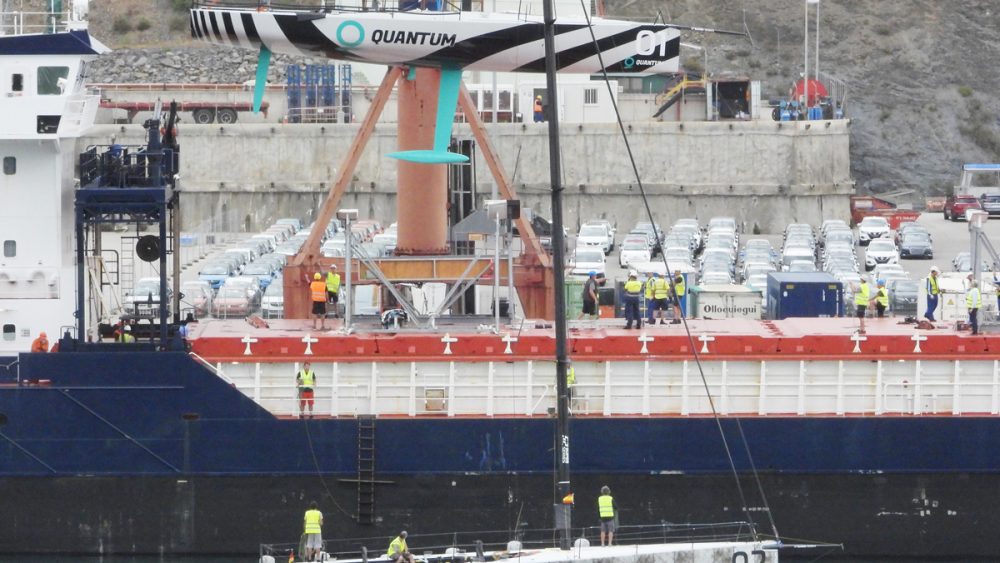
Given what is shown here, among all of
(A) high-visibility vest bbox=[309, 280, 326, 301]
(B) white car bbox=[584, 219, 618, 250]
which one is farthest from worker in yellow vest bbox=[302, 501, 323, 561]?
(B) white car bbox=[584, 219, 618, 250]

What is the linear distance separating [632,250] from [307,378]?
38.0 metres

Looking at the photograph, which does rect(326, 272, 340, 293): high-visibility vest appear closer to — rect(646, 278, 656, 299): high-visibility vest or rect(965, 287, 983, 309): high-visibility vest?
rect(646, 278, 656, 299): high-visibility vest

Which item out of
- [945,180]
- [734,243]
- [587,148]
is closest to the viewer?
[734,243]

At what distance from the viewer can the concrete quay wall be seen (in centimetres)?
8469

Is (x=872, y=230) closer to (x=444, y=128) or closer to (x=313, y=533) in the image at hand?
(x=444, y=128)

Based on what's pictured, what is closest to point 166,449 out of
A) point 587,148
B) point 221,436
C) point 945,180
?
point 221,436

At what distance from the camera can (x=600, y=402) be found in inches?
1400

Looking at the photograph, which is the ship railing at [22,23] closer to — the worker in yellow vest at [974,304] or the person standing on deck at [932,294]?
the worker in yellow vest at [974,304]

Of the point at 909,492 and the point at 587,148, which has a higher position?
the point at 587,148

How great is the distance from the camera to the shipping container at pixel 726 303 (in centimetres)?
5147

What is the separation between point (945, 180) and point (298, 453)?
247ft

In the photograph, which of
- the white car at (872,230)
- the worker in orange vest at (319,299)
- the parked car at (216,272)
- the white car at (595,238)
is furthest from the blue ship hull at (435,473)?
A: the white car at (872,230)

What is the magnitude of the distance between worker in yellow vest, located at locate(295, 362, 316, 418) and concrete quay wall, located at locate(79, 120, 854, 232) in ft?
163

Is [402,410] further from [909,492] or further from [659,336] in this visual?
[909,492]
